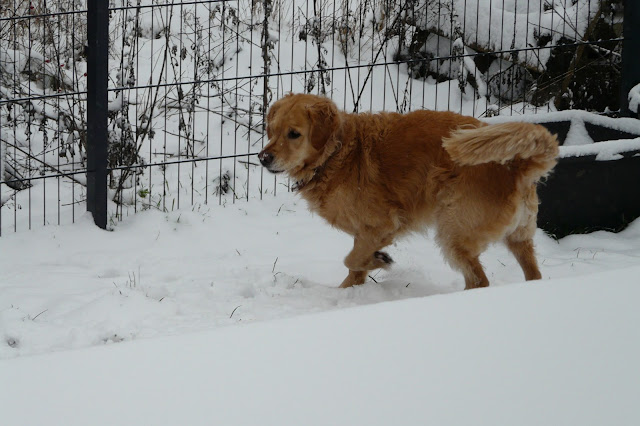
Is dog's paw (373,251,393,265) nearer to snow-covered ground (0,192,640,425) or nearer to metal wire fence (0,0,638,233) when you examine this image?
metal wire fence (0,0,638,233)

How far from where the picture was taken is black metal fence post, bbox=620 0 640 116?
236 inches

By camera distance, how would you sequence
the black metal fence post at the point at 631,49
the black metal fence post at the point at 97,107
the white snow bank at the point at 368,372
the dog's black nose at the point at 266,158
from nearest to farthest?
the white snow bank at the point at 368,372 → the dog's black nose at the point at 266,158 → the black metal fence post at the point at 97,107 → the black metal fence post at the point at 631,49

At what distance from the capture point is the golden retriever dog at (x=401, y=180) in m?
3.98

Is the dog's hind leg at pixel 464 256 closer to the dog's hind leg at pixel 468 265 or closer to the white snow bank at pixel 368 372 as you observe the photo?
the dog's hind leg at pixel 468 265

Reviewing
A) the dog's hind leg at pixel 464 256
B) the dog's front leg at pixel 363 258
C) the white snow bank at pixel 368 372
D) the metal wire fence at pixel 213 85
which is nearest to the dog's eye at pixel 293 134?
the dog's front leg at pixel 363 258

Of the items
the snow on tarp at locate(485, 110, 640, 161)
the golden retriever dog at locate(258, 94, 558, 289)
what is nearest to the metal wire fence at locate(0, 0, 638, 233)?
the snow on tarp at locate(485, 110, 640, 161)

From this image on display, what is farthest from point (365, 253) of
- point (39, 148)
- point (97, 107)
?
point (39, 148)

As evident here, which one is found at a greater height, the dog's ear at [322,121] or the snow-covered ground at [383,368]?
the dog's ear at [322,121]

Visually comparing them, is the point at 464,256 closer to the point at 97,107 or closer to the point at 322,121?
the point at 322,121

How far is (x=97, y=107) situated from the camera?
5227 mm

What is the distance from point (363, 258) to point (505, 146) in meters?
1.06

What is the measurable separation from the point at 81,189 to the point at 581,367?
446 centimetres

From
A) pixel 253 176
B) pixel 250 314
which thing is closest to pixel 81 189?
pixel 253 176

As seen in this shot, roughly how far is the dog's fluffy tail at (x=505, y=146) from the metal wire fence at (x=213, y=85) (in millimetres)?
1609
